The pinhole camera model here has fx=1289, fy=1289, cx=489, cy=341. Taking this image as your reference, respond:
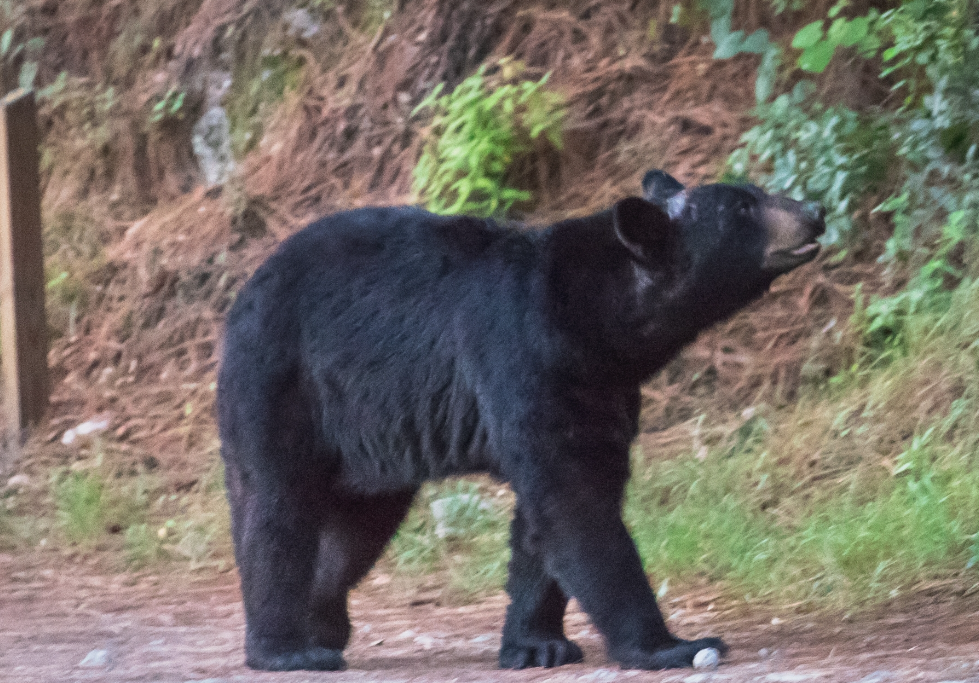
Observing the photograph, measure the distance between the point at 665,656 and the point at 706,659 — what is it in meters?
0.12

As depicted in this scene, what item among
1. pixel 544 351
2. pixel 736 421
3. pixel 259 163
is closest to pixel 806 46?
pixel 736 421

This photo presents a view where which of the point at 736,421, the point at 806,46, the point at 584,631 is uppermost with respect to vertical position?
the point at 806,46

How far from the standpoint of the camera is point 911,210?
6.48 metres

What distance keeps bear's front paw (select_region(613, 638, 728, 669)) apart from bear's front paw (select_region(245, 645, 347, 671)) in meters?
0.97

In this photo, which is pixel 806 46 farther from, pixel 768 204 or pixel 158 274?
pixel 158 274

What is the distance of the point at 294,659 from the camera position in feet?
13.4

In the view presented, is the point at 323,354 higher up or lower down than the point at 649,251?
lower down

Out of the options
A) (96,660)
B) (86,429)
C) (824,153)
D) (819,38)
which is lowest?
(96,660)

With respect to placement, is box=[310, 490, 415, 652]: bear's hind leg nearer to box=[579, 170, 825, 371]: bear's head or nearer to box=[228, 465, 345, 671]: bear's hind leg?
box=[228, 465, 345, 671]: bear's hind leg

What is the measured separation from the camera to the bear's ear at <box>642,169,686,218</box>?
13.6ft

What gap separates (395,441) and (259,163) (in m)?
5.35

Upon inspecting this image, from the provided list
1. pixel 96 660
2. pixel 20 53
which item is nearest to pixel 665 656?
pixel 96 660

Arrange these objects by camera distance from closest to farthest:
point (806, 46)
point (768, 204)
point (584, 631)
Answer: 1. point (768, 204)
2. point (584, 631)
3. point (806, 46)

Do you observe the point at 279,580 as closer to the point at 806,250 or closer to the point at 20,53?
the point at 806,250
